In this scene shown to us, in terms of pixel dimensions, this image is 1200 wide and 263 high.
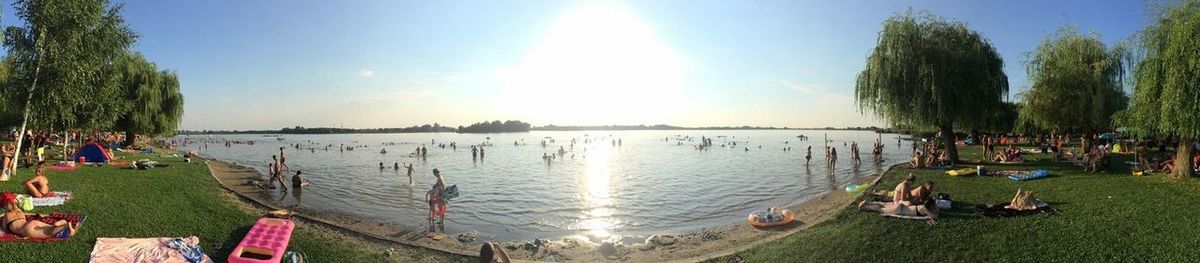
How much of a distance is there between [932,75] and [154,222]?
91.5 feet

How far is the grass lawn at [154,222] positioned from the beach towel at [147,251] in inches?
13.3

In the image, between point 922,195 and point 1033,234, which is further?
point 922,195

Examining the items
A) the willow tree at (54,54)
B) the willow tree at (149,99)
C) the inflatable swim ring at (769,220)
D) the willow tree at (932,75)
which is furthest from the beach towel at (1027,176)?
the willow tree at (149,99)

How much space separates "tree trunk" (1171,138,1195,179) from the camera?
17.7 meters

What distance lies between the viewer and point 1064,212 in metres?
13.1

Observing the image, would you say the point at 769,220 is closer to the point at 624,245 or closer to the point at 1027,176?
the point at 624,245

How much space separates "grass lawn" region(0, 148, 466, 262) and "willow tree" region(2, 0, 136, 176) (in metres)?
2.48

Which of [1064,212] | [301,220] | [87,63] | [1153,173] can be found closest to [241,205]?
[301,220]

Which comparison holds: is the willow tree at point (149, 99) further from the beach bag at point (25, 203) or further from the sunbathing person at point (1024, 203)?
the sunbathing person at point (1024, 203)

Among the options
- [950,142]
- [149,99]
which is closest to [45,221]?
[950,142]

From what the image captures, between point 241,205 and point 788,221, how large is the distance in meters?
17.1

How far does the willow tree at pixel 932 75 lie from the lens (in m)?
25.2

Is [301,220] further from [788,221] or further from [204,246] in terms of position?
[788,221]

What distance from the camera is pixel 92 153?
26.5 metres
